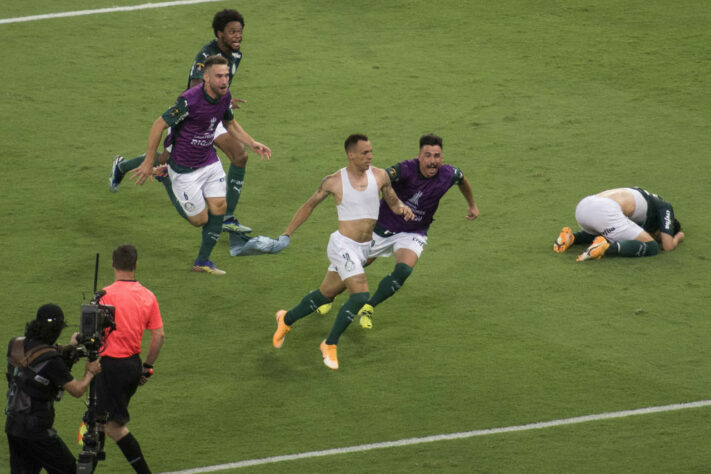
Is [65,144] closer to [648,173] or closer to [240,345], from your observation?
[240,345]

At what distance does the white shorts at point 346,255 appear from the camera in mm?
11227

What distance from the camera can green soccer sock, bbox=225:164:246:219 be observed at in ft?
45.5

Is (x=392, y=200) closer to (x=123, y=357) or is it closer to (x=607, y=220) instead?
(x=607, y=220)

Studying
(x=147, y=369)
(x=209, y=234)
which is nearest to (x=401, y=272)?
(x=209, y=234)

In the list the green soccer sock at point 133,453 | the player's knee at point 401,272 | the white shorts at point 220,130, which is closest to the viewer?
the green soccer sock at point 133,453

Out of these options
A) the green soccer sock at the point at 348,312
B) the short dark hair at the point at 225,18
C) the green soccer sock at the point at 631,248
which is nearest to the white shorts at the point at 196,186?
the short dark hair at the point at 225,18

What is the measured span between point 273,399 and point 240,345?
3.75ft

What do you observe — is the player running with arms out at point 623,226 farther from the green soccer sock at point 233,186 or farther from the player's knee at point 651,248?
the green soccer sock at point 233,186

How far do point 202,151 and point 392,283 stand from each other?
8.40 feet

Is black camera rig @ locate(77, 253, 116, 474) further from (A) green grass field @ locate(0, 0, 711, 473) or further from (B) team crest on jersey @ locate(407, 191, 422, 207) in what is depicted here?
(B) team crest on jersey @ locate(407, 191, 422, 207)

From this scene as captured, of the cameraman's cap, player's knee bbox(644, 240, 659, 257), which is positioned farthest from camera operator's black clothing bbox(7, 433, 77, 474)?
player's knee bbox(644, 240, 659, 257)

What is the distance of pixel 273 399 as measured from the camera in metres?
10.8

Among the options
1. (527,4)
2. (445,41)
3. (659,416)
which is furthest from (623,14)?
(659,416)

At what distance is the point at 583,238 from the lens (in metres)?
13.9
